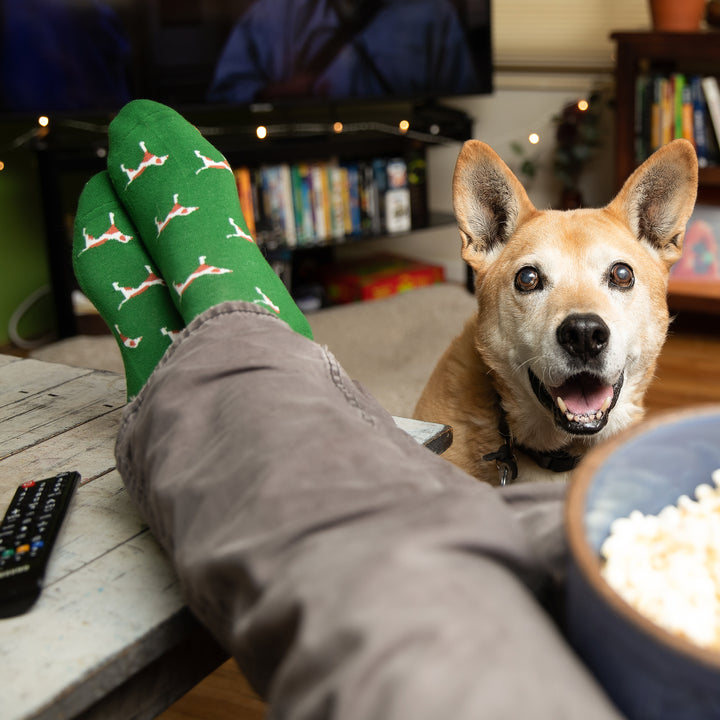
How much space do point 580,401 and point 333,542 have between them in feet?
2.44

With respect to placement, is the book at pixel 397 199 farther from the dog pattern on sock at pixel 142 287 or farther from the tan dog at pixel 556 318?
the dog pattern on sock at pixel 142 287

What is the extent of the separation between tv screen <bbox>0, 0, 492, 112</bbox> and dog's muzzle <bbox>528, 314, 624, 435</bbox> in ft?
6.58

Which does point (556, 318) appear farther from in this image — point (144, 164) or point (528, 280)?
point (144, 164)

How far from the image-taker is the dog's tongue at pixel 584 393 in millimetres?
1162

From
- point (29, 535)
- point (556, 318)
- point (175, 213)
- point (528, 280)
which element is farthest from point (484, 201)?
point (29, 535)

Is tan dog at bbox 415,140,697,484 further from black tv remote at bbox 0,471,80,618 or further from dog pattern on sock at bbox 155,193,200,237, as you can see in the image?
black tv remote at bbox 0,471,80,618

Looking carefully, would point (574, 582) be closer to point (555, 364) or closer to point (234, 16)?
point (555, 364)

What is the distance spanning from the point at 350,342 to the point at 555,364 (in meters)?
1.73

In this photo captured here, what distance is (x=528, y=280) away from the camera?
4.01 ft

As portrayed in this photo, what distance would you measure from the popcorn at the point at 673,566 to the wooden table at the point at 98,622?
1.10ft

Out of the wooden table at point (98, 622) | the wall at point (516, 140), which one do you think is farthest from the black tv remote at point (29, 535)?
the wall at point (516, 140)

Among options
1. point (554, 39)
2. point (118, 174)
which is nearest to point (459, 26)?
point (554, 39)

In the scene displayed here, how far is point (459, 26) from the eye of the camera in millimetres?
3234

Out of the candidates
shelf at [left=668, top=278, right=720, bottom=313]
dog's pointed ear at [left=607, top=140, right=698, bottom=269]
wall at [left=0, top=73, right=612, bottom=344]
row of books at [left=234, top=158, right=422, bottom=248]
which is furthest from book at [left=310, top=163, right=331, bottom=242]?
dog's pointed ear at [left=607, top=140, right=698, bottom=269]
